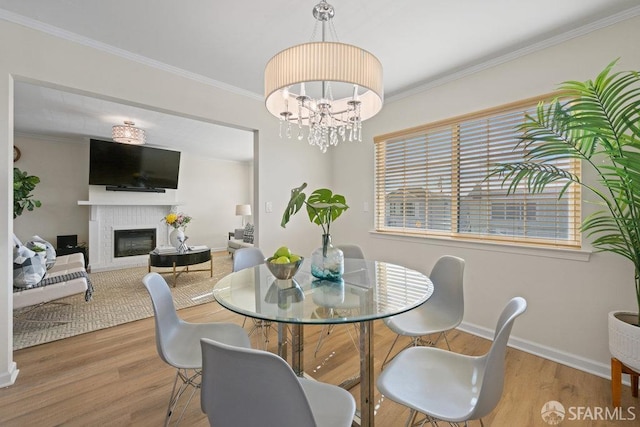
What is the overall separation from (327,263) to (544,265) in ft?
5.96

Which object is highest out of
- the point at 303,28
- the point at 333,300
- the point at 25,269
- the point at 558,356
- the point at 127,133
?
the point at 303,28

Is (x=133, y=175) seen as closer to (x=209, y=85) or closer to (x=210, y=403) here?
(x=209, y=85)

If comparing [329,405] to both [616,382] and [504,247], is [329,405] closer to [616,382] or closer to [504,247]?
[616,382]

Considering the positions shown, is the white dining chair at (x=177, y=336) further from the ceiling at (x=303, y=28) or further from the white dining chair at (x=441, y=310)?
the ceiling at (x=303, y=28)

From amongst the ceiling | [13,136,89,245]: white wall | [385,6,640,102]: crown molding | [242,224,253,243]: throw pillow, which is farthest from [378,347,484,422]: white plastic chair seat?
[13,136,89,245]: white wall

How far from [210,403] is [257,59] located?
249cm

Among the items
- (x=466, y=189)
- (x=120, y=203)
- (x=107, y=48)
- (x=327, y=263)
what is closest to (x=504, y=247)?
(x=466, y=189)

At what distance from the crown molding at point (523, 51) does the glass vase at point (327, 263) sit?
2170 millimetres

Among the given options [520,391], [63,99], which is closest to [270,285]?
[520,391]

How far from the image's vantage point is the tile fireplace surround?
5.19m

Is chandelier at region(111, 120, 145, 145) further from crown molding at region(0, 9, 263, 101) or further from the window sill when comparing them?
the window sill

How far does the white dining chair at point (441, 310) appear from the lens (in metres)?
1.71

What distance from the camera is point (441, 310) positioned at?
6.30ft

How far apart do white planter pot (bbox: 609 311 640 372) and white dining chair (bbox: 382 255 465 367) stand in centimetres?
80
